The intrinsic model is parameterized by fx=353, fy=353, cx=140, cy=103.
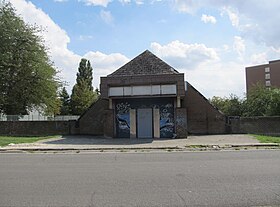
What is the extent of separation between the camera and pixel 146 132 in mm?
27047

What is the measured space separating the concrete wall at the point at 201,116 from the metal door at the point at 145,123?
483 centimetres

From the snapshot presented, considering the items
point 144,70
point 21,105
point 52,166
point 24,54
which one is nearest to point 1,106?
point 21,105

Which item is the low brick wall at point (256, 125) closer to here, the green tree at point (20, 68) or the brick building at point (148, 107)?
the brick building at point (148, 107)

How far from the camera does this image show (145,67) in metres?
28.1

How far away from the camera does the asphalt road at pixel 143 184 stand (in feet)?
22.4

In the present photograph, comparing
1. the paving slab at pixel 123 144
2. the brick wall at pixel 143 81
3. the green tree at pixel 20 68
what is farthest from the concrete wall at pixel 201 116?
the green tree at pixel 20 68

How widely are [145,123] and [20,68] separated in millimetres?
16719

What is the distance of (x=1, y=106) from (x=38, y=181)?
30.8 meters

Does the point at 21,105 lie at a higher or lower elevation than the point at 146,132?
higher

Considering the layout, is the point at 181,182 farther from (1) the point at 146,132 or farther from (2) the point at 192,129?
(2) the point at 192,129

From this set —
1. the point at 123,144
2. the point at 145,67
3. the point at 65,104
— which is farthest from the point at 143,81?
the point at 65,104

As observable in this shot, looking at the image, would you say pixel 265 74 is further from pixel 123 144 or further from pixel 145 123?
pixel 123 144

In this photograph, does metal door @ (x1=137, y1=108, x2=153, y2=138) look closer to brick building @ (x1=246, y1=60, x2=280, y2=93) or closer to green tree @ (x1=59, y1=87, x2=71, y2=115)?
green tree @ (x1=59, y1=87, x2=71, y2=115)

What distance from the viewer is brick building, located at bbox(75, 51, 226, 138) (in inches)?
988
